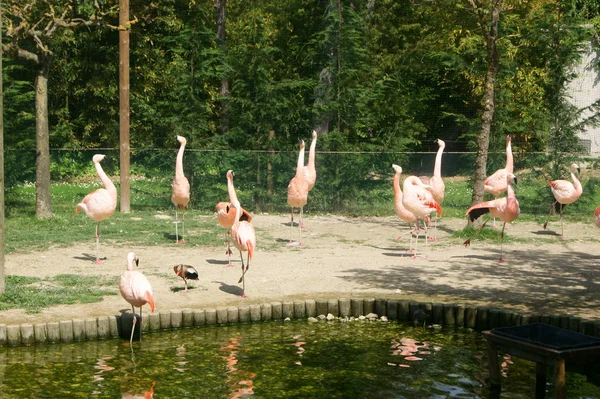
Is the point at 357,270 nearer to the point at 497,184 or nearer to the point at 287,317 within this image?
the point at 287,317

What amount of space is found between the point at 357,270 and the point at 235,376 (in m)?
5.21

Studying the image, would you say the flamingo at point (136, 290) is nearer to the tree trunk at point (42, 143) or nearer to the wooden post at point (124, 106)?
the tree trunk at point (42, 143)

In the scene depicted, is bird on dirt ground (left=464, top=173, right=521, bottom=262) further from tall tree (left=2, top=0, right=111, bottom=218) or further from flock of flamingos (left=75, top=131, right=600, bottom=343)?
tall tree (left=2, top=0, right=111, bottom=218)

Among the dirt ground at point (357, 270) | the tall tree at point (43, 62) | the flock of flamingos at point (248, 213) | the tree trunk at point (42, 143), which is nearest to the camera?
the flock of flamingos at point (248, 213)

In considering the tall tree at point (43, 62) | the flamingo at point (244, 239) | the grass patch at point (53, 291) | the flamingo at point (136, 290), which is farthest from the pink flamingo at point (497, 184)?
the flamingo at point (136, 290)

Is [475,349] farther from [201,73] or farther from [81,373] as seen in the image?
[201,73]

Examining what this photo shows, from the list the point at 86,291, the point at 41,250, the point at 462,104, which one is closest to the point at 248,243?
the point at 86,291

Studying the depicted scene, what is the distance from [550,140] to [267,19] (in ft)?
69.4

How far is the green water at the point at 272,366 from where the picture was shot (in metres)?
8.34

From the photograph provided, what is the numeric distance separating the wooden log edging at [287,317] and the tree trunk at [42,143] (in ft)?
33.0

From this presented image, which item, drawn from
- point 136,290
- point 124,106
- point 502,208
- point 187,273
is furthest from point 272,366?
point 124,106

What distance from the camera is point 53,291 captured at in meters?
11.6

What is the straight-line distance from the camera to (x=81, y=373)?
28.9 feet

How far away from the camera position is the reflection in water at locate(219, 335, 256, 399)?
832 centimetres
